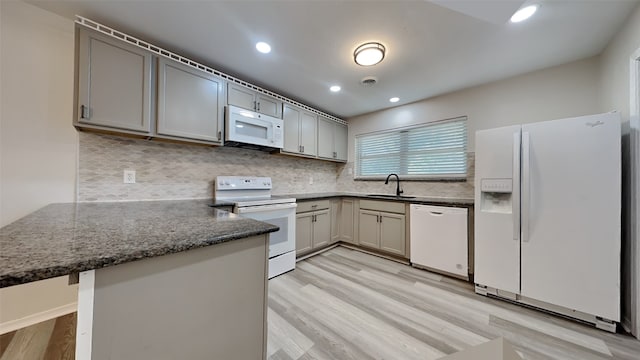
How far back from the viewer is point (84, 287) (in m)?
0.59

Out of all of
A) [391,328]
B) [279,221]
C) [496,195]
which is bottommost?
[391,328]

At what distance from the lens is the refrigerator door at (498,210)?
1892 mm

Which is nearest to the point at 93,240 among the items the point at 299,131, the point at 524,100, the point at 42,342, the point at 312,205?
the point at 42,342

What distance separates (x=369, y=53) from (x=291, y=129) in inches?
57.4

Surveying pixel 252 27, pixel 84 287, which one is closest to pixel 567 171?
pixel 252 27

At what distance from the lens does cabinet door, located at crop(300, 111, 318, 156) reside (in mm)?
3180

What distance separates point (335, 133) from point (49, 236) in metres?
3.45

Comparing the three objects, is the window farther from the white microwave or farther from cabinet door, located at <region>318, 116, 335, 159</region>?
the white microwave

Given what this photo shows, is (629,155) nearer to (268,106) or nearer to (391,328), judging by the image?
(391,328)

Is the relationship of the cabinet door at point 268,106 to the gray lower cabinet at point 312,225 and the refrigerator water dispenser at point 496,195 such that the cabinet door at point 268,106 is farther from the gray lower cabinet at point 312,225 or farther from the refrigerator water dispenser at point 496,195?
the refrigerator water dispenser at point 496,195

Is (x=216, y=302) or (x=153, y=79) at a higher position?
(x=153, y=79)

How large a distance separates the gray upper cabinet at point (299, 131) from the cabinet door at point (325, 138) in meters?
0.12

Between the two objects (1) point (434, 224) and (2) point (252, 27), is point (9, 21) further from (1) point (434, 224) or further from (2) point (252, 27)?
(1) point (434, 224)

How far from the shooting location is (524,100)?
240 centimetres
